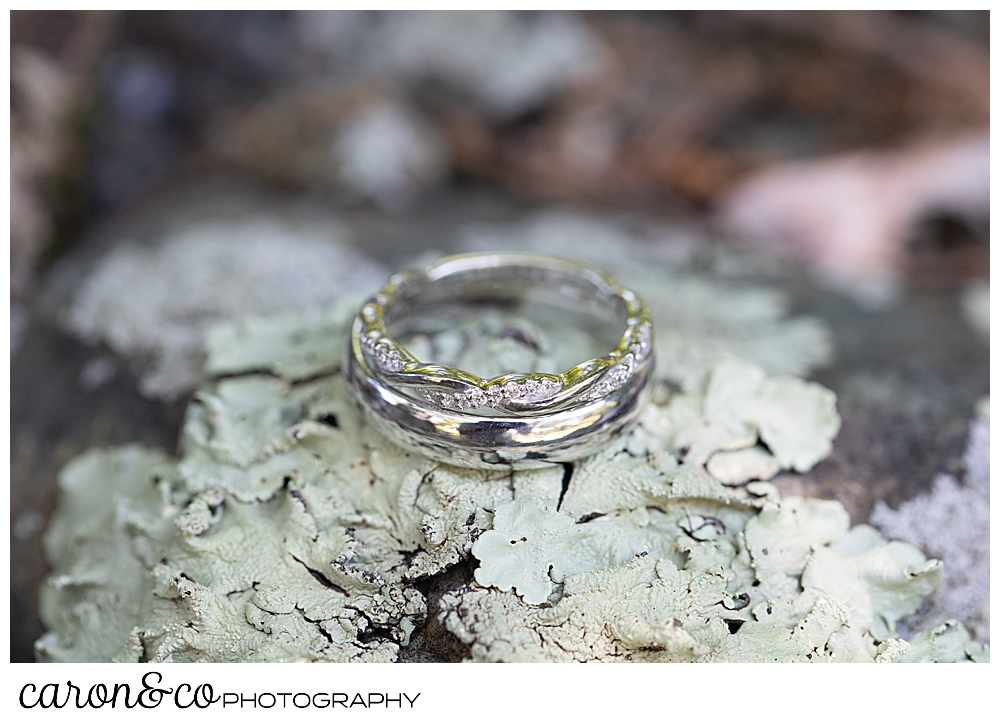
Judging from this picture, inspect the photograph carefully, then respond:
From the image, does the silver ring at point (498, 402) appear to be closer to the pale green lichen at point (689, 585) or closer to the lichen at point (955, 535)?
the pale green lichen at point (689, 585)

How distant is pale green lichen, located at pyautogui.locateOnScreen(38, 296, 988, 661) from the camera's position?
0.93m

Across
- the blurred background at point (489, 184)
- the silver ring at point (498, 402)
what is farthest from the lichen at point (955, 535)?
the silver ring at point (498, 402)

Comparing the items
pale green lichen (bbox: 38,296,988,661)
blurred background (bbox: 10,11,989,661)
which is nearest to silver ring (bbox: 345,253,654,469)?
pale green lichen (bbox: 38,296,988,661)

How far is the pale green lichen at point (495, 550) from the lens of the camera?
3.04 ft

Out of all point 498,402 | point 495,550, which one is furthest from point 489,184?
point 495,550

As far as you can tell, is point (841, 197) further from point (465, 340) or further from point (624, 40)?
point (465, 340)

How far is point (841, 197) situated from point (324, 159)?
129 centimetres

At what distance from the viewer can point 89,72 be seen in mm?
1791

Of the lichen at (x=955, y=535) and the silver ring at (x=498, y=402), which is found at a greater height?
the silver ring at (x=498, y=402)

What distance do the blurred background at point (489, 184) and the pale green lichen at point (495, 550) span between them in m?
0.12

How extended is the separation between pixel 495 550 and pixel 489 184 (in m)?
1.29

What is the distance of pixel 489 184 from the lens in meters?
2.05
